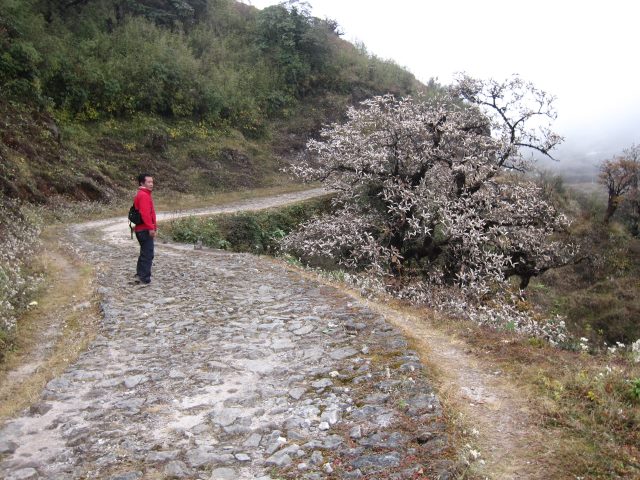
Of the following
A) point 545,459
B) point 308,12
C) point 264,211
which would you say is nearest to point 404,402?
point 545,459

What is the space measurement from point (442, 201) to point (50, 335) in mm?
10746

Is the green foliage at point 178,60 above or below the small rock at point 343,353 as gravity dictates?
above

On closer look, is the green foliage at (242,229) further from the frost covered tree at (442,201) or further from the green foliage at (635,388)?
the green foliage at (635,388)

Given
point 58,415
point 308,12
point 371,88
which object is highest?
point 308,12

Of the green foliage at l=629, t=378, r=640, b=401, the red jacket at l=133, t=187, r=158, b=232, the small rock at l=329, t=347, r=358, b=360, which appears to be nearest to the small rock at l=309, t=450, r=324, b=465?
the small rock at l=329, t=347, r=358, b=360

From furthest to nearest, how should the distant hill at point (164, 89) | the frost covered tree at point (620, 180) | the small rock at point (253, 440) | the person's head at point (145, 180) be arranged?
the frost covered tree at point (620, 180) → the distant hill at point (164, 89) → the person's head at point (145, 180) → the small rock at point (253, 440)

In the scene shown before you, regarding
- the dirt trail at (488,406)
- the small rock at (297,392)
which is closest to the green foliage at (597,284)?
the dirt trail at (488,406)

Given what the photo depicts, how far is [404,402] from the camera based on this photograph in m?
5.15

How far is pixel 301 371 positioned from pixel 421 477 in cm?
242

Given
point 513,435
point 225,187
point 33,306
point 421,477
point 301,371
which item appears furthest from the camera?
point 225,187

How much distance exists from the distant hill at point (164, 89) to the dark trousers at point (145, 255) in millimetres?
9471

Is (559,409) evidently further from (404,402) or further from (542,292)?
(542,292)

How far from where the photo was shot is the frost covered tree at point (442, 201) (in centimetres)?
1462

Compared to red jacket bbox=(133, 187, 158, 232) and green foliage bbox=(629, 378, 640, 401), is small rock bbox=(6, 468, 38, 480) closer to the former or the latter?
green foliage bbox=(629, 378, 640, 401)
